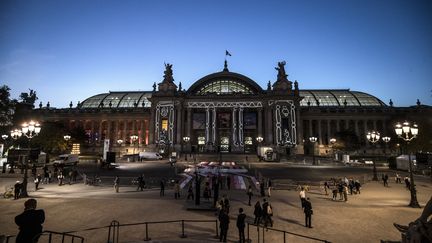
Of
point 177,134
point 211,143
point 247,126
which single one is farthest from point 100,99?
point 247,126

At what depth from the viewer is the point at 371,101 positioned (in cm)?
10338

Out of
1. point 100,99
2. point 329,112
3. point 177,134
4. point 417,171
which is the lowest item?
point 417,171

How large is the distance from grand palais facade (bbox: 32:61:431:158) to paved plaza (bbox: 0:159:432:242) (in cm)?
4767

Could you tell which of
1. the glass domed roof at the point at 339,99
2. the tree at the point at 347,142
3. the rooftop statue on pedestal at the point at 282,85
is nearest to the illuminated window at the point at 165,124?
the rooftop statue on pedestal at the point at 282,85

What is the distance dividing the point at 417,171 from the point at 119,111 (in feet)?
290

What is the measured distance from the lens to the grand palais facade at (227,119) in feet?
255

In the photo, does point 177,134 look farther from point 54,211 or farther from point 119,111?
point 54,211

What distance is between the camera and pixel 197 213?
16.3 metres

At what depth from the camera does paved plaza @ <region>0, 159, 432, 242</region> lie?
40.4ft

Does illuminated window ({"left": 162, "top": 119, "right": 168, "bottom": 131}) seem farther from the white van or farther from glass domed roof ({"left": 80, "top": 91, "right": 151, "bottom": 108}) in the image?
glass domed roof ({"left": 80, "top": 91, "right": 151, "bottom": 108})

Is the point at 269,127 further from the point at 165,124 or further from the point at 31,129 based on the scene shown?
the point at 31,129

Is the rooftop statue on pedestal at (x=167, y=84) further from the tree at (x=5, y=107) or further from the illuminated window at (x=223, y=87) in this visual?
the tree at (x=5, y=107)

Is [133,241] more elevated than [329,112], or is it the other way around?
[329,112]

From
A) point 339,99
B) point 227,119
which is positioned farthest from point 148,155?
point 339,99
